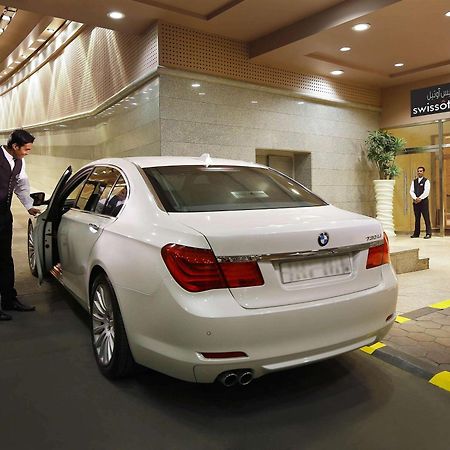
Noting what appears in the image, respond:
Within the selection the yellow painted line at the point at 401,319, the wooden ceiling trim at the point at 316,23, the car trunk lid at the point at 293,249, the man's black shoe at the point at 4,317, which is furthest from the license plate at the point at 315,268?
the wooden ceiling trim at the point at 316,23

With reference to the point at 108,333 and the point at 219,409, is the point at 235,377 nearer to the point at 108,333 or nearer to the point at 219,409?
the point at 219,409

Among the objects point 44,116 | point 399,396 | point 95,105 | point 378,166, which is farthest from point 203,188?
point 44,116

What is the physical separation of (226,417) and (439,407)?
1110 mm

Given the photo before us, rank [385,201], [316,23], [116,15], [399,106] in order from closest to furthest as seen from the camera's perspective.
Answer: [116,15], [316,23], [385,201], [399,106]

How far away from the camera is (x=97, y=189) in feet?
10.4

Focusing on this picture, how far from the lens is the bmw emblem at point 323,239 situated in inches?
81.1

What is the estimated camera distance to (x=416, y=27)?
22.5ft

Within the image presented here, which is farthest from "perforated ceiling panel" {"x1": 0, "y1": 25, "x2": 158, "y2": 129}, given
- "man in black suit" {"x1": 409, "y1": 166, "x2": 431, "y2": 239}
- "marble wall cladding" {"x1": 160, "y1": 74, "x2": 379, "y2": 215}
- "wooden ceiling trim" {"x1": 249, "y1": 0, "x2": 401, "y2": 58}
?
"man in black suit" {"x1": 409, "y1": 166, "x2": 431, "y2": 239}

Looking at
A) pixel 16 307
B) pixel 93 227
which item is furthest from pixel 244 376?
pixel 16 307

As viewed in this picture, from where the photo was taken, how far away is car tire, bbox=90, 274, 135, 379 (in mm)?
2325

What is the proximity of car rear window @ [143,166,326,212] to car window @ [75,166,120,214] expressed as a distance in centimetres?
41

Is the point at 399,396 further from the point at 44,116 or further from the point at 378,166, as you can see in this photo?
the point at 44,116

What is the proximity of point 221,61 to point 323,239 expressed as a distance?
20.7 ft

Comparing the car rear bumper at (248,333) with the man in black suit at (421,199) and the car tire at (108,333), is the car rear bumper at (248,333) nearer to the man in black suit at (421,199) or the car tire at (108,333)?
the car tire at (108,333)
